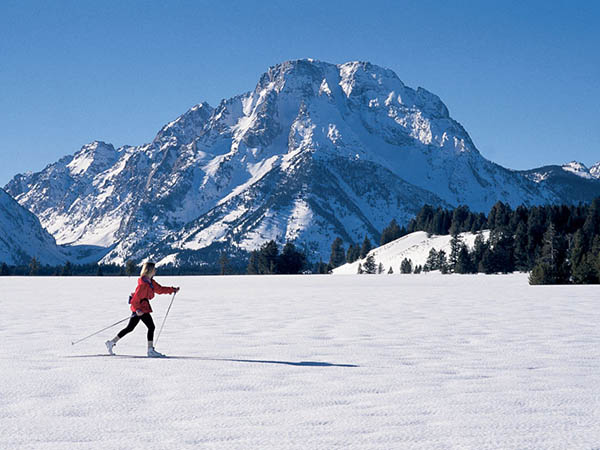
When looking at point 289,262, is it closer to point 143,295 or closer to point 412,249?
point 412,249

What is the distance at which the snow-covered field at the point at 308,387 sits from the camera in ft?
22.9

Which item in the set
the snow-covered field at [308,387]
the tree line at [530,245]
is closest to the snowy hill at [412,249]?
the tree line at [530,245]

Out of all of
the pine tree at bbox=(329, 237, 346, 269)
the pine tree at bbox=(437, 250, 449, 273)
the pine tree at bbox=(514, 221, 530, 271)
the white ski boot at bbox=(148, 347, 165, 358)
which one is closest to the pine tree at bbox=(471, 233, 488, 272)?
the pine tree at bbox=(514, 221, 530, 271)

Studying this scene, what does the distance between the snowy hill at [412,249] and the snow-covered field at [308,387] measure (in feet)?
424

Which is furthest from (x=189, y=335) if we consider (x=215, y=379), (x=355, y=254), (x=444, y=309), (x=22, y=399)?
(x=355, y=254)

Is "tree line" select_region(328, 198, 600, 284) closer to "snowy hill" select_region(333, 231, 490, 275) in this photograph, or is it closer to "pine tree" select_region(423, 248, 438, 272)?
"pine tree" select_region(423, 248, 438, 272)

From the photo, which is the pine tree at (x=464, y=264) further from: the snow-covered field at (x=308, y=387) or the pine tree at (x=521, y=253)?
the snow-covered field at (x=308, y=387)

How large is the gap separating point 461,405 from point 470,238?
5566 inches

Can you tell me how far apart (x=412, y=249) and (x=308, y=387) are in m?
157

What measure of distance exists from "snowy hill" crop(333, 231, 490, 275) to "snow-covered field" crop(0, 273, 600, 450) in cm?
12927

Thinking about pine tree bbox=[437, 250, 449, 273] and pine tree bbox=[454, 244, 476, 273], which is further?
pine tree bbox=[437, 250, 449, 273]

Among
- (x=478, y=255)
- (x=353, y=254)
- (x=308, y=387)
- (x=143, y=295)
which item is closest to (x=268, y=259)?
(x=478, y=255)

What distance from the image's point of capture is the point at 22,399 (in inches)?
347

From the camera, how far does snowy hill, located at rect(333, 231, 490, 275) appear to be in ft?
489
